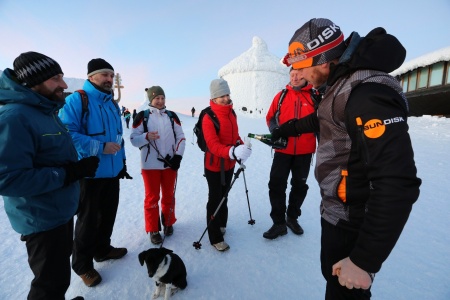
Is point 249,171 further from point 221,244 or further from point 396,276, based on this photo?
point 396,276

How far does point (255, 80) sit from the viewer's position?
139 ft

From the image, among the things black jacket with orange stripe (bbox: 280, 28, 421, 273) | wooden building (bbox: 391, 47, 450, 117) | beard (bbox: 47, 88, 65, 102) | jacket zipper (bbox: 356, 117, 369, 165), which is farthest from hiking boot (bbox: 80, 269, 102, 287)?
wooden building (bbox: 391, 47, 450, 117)

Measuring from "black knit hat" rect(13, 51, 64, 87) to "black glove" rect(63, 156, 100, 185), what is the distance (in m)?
0.77

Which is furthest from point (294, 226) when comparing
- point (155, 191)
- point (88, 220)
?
point (88, 220)

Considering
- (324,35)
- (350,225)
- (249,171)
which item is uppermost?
(324,35)

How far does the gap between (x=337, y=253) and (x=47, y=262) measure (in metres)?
2.42

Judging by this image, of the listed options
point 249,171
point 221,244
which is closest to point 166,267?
point 221,244

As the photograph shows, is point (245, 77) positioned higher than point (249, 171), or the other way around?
point (245, 77)

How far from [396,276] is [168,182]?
3463 millimetres

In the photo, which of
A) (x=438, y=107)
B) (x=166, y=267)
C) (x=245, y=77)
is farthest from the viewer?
(x=245, y=77)

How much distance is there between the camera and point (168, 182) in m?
3.94

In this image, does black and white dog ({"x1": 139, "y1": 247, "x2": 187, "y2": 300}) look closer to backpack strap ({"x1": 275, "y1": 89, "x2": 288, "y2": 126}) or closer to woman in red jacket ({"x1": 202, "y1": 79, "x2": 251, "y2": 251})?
woman in red jacket ({"x1": 202, "y1": 79, "x2": 251, "y2": 251})

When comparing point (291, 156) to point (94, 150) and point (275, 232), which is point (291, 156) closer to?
point (275, 232)

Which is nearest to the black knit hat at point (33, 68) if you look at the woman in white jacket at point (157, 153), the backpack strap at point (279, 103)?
the woman in white jacket at point (157, 153)
